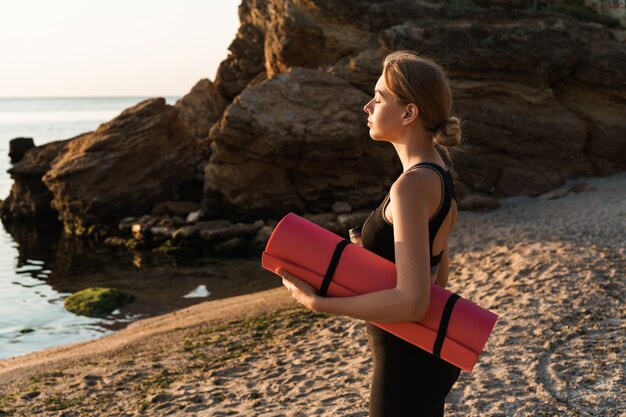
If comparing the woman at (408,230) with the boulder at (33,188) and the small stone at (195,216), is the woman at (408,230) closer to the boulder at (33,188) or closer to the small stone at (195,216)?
the small stone at (195,216)

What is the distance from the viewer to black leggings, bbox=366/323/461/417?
10.4ft

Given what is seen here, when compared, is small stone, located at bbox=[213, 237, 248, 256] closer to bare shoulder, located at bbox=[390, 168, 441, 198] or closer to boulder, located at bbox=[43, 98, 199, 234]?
boulder, located at bbox=[43, 98, 199, 234]

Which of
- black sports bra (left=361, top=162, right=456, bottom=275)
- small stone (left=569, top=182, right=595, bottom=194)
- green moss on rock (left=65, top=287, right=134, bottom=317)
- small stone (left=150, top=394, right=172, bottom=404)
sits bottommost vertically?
green moss on rock (left=65, top=287, right=134, bottom=317)

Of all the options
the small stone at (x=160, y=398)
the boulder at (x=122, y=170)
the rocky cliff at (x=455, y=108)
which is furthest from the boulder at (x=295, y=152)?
the small stone at (x=160, y=398)

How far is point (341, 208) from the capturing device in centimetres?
2089

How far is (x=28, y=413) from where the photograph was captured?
8.18 metres

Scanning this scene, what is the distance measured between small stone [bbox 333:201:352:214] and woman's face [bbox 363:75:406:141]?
1763 cm

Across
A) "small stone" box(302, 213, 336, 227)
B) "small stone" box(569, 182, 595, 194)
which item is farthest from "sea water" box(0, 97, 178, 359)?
"small stone" box(569, 182, 595, 194)

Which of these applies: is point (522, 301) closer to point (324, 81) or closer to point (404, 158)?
point (404, 158)

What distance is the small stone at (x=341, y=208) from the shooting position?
20844mm

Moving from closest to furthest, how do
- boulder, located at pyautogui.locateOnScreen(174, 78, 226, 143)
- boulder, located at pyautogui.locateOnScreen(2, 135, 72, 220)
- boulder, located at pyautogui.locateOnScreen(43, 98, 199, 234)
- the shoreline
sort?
the shoreline < boulder, located at pyautogui.locateOnScreen(43, 98, 199, 234) < boulder, located at pyautogui.locateOnScreen(2, 135, 72, 220) < boulder, located at pyautogui.locateOnScreen(174, 78, 226, 143)

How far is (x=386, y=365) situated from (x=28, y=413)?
623 cm

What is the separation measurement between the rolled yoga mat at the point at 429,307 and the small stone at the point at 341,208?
58.0 feet

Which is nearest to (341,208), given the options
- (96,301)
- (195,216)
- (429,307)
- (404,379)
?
(195,216)
